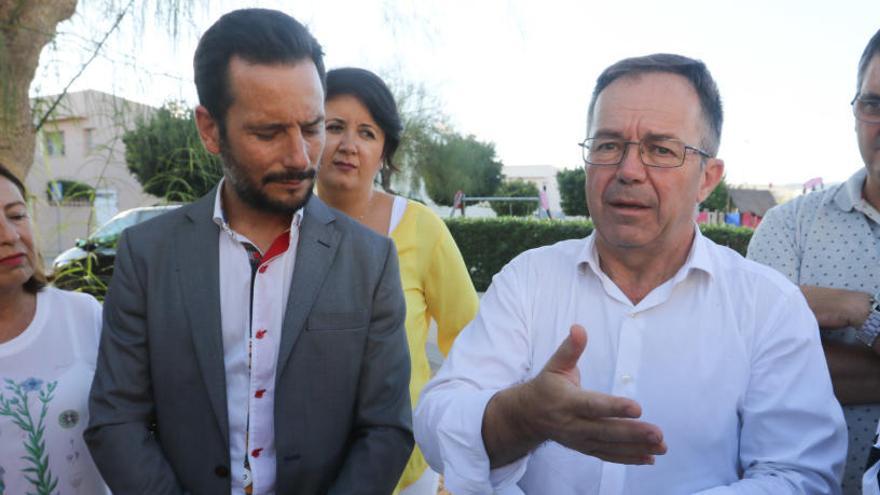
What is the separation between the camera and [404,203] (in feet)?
8.13

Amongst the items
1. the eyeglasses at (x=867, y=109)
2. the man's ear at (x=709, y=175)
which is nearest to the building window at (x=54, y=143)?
the man's ear at (x=709, y=175)

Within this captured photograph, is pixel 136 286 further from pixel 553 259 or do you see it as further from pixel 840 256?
pixel 840 256

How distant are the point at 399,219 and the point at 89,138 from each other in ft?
5.79

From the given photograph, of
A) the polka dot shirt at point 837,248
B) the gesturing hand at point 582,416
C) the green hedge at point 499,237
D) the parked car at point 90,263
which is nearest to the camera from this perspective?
the gesturing hand at point 582,416

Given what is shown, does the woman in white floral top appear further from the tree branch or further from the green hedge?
the green hedge

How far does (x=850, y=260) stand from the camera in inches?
73.7

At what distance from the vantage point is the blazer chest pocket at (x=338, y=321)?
61.2 inches

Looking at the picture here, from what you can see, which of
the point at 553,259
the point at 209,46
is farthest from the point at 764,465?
the point at 209,46

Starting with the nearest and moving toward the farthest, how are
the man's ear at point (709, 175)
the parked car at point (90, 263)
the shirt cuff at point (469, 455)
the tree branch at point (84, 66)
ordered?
the shirt cuff at point (469, 455), the man's ear at point (709, 175), the tree branch at point (84, 66), the parked car at point (90, 263)

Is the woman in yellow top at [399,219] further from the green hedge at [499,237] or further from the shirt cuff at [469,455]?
the green hedge at [499,237]

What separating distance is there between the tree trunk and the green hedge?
33.5 ft

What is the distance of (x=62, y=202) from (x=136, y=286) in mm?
1899

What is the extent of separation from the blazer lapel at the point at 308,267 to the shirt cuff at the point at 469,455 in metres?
0.43

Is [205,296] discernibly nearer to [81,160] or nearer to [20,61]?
[20,61]
